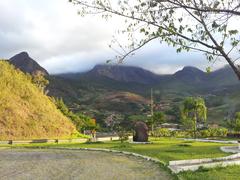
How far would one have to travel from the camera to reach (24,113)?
5253cm

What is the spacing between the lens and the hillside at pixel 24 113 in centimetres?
4918

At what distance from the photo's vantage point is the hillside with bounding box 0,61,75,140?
1936 inches

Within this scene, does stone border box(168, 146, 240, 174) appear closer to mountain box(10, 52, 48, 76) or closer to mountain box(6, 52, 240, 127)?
mountain box(6, 52, 240, 127)

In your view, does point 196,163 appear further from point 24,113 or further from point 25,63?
point 25,63

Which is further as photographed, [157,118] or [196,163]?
[157,118]

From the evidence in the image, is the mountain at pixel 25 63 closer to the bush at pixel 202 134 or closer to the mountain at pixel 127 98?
the mountain at pixel 127 98

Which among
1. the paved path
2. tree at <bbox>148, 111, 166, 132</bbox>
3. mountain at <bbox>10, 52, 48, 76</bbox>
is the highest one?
mountain at <bbox>10, 52, 48, 76</bbox>

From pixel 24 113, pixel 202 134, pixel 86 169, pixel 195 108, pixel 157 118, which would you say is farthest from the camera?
pixel 157 118

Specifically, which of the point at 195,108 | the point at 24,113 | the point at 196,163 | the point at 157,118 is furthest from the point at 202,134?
the point at 196,163

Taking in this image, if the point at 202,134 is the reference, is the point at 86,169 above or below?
below

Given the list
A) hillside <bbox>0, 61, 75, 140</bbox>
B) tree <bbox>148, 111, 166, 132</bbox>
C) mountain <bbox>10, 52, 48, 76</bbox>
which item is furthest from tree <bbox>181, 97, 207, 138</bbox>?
mountain <bbox>10, 52, 48, 76</bbox>

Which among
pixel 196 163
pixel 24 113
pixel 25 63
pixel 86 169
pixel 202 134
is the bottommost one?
pixel 86 169

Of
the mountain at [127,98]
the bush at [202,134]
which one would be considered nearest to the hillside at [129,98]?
the mountain at [127,98]

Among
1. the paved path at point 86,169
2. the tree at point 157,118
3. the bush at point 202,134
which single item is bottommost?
the paved path at point 86,169
